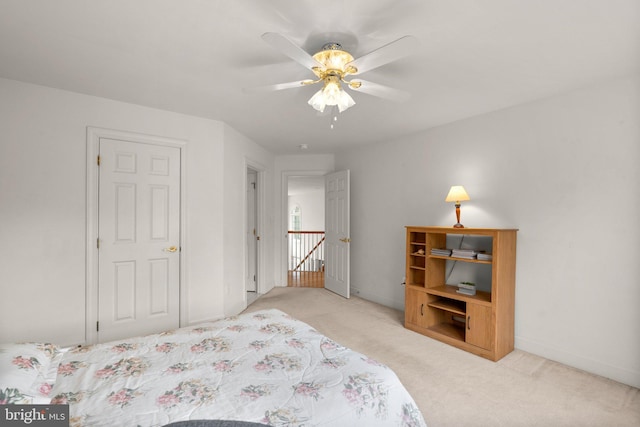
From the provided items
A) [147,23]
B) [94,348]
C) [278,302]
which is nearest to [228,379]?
[94,348]

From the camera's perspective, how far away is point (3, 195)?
8.05 ft

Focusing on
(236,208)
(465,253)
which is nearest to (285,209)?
(236,208)

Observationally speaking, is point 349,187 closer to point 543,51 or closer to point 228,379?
point 543,51

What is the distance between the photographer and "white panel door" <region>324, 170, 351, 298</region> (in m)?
4.70

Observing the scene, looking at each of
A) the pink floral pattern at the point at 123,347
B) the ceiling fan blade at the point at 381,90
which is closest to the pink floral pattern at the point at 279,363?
the pink floral pattern at the point at 123,347

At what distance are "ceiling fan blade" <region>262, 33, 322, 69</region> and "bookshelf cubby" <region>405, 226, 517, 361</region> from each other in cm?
221

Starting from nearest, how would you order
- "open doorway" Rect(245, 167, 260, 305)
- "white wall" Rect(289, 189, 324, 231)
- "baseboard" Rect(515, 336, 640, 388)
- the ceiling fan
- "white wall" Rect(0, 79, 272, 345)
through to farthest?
1. the ceiling fan
2. "baseboard" Rect(515, 336, 640, 388)
3. "white wall" Rect(0, 79, 272, 345)
4. "open doorway" Rect(245, 167, 260, 305)
5. "white wall" Rect(289, 189, 324, 231)

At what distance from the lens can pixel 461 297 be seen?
3018 millimetres

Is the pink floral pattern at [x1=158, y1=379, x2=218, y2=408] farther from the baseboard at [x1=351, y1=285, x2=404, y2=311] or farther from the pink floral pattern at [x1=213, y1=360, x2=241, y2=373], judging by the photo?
the baseboard at [x1=351, y1=285, x2=404, y2=311]

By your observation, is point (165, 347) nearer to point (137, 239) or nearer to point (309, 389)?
point (309, 389)

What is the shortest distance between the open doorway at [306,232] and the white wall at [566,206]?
9.59 ft

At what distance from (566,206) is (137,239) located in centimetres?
413

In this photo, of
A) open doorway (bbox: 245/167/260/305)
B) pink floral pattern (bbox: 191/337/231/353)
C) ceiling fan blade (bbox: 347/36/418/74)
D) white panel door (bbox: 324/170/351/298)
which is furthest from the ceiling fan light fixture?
open doorway (bbox: 245/167/260/305)

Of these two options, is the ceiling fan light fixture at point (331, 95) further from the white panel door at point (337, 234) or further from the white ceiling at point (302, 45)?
the white panel door at point (337, 234)
